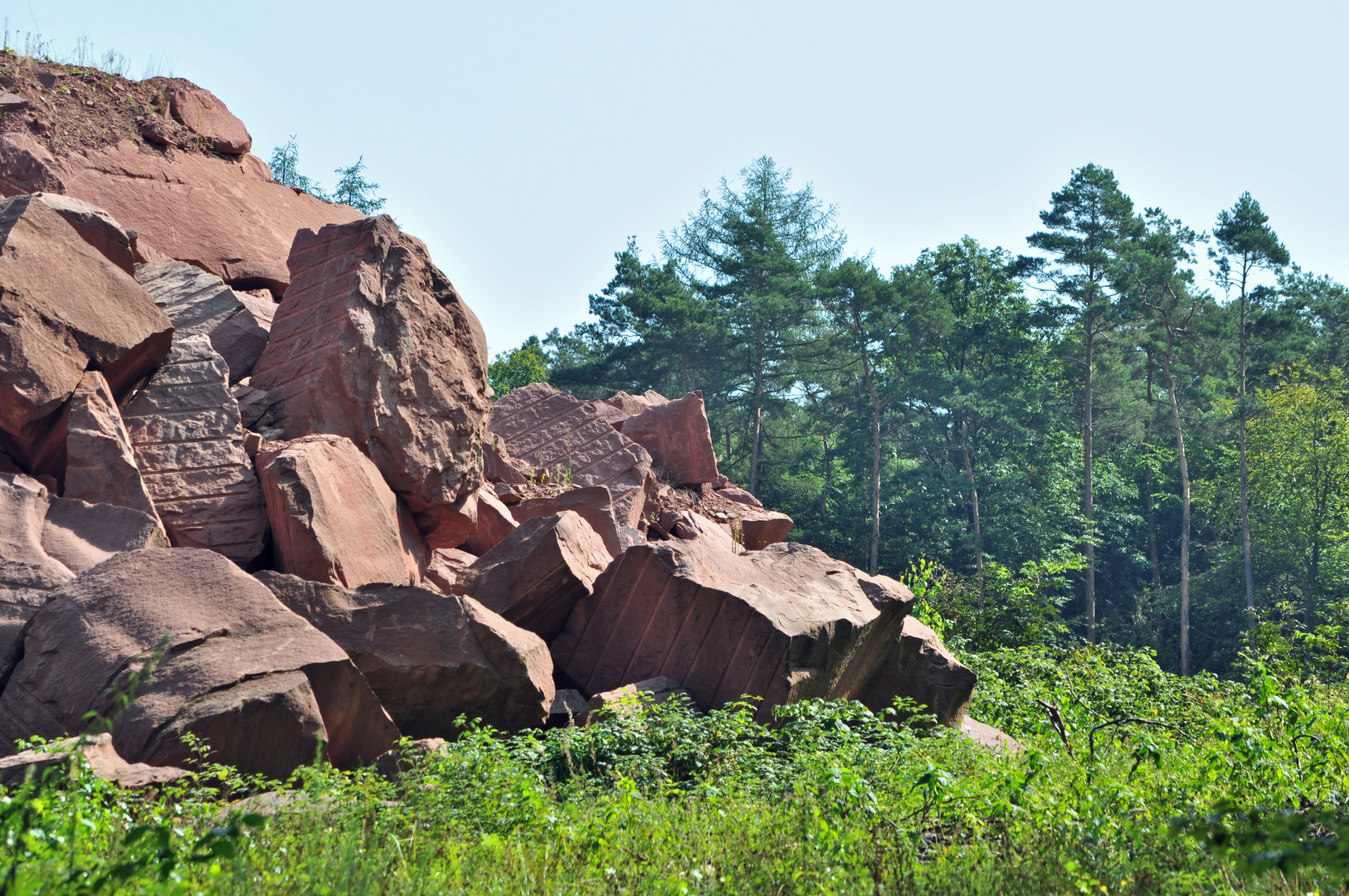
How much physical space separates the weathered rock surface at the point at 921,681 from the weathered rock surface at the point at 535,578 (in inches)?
108

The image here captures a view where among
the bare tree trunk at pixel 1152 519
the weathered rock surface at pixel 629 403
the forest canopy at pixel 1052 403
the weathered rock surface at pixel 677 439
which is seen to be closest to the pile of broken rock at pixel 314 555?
the weathered rock surface at pixel 677 439

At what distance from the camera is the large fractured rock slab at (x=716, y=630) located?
6984mm

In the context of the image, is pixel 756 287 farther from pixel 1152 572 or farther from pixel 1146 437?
pixel 1152 572

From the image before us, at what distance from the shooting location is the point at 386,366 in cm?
801

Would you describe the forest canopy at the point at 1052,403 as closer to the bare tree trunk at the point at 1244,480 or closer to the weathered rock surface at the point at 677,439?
the bare tree trunk at the point at 1244,480

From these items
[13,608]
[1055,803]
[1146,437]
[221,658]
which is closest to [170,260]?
[13,608]

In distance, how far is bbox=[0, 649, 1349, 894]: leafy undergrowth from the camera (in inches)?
121

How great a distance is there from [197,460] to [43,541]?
1.41 meters

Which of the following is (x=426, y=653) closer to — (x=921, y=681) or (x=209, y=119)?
(x=921, y=681)

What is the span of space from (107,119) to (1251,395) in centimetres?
3027

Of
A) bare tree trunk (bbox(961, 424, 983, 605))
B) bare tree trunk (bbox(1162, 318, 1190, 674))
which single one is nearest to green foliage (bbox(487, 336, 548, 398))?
bare tree trunk (bbox(961, 424, 983, 605))

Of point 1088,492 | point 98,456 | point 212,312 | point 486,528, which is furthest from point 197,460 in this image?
point 1088,492

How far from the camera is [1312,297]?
30938 mm

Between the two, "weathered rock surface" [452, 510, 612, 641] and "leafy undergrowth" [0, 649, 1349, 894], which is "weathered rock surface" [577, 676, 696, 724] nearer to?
"leafy undergrowth" [0, 649, 1349, 894]
